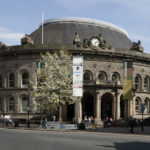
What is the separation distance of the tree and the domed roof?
1113cm

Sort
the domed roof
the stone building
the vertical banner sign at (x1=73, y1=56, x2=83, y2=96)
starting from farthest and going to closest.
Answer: the domed roof, the stone building, the vertical banner sign at (x1=73, y1=56, x2=83, y2=96)

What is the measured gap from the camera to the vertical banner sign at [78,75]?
32875 millimetres

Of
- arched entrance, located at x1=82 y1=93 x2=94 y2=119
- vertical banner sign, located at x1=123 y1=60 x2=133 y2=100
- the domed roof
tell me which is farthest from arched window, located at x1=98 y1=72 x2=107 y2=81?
the domed roof

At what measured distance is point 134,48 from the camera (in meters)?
51.7

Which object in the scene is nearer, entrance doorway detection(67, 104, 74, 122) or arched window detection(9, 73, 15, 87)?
entrance doorway detection(67, 104, 74, 122)

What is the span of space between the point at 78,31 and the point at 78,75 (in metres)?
22.0

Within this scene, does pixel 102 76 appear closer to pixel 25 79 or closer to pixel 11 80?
pixel 25 79

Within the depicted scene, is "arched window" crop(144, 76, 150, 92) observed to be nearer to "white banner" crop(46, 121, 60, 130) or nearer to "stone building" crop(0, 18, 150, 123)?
"stone building" crop(0, 18, 150, 123)

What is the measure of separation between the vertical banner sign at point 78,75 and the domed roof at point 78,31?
1754cm

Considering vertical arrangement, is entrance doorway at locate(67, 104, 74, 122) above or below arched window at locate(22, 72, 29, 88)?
below

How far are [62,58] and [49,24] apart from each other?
1859cm

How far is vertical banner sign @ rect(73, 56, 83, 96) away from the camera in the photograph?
32875 millimetres

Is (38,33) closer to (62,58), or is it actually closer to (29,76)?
(29,76)

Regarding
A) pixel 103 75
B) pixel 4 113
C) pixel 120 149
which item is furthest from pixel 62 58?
pixel 120 149
